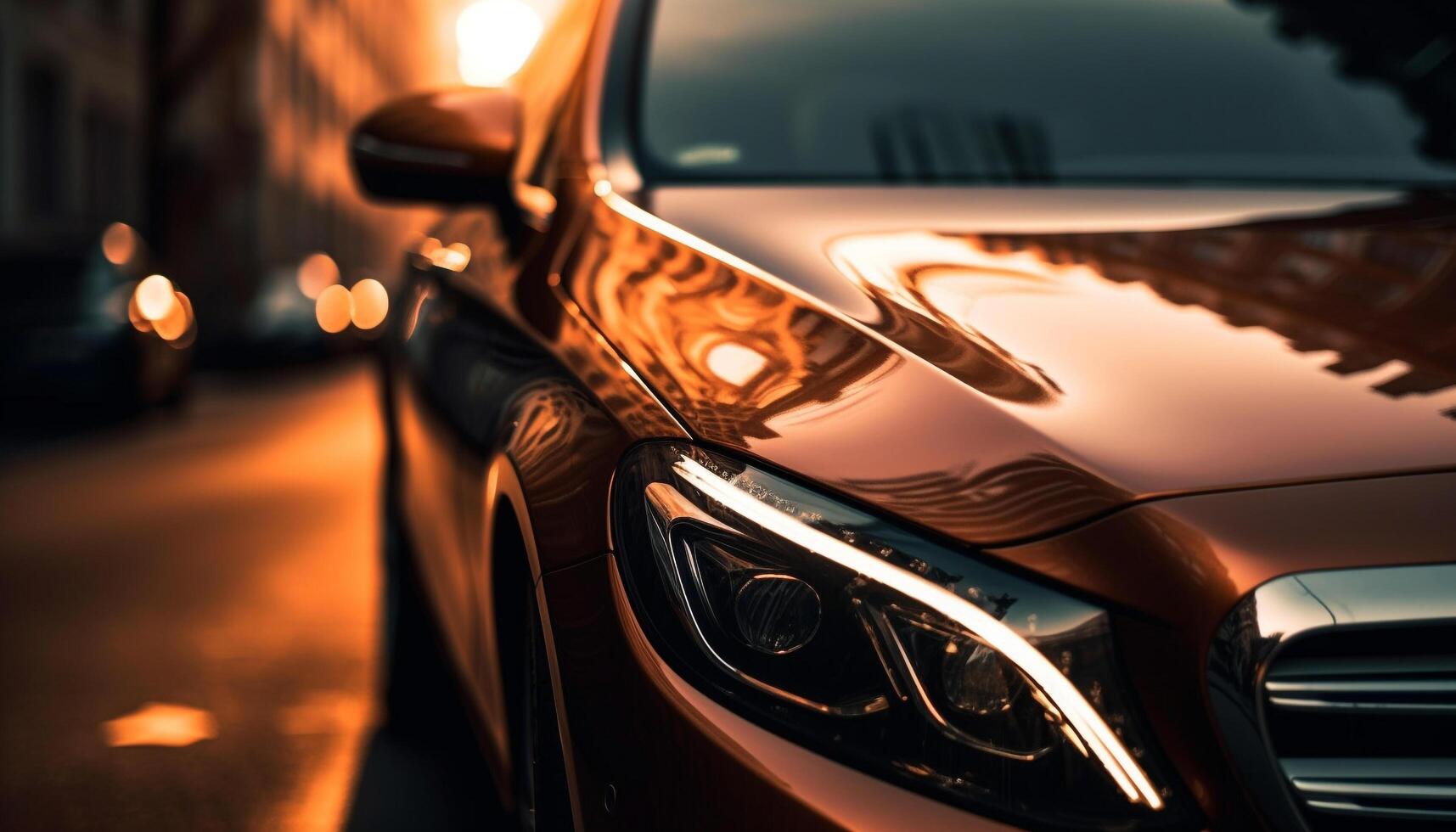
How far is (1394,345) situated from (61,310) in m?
11.2

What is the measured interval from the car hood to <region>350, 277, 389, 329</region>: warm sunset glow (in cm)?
2047

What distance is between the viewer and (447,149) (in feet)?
8.86

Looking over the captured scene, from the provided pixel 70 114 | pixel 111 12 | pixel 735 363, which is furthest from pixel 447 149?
pixel 111 12

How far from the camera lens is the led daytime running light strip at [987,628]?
1267 millimetres

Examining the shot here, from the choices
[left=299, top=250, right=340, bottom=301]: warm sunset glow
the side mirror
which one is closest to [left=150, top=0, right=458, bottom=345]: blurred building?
[left=299, top=250, right=340, bottom=301]: warm sunset glow

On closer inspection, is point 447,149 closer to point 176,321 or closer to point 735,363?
point 735,363

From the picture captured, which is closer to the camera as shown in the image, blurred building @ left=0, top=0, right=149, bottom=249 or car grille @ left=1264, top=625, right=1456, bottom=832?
car grille @ left=1264, top=625, right=1456, bottom=832

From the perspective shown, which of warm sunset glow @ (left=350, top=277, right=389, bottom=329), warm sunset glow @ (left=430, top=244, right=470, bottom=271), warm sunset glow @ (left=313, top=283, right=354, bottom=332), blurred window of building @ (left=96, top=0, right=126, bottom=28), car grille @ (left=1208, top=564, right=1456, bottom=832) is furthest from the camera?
blurred window of building @ (left=96, top=0, right=126, bottom=28)

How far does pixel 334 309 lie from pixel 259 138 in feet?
56.9

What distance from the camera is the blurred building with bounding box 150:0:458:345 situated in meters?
23.5

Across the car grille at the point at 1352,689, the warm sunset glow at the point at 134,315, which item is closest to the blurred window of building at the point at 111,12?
the warm sunset glow at the point at 134,315

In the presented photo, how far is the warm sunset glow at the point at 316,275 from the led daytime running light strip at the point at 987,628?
62.4 feet

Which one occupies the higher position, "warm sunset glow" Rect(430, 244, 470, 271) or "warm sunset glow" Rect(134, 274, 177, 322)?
"warm sunset glow" Rect(430, 244, 470, 271)

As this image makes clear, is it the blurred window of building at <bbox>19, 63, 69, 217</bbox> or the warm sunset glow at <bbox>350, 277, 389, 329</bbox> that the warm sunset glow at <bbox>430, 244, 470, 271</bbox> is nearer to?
the warm sunset glow at <bbox>350, 277, 389, 329</bbox>
